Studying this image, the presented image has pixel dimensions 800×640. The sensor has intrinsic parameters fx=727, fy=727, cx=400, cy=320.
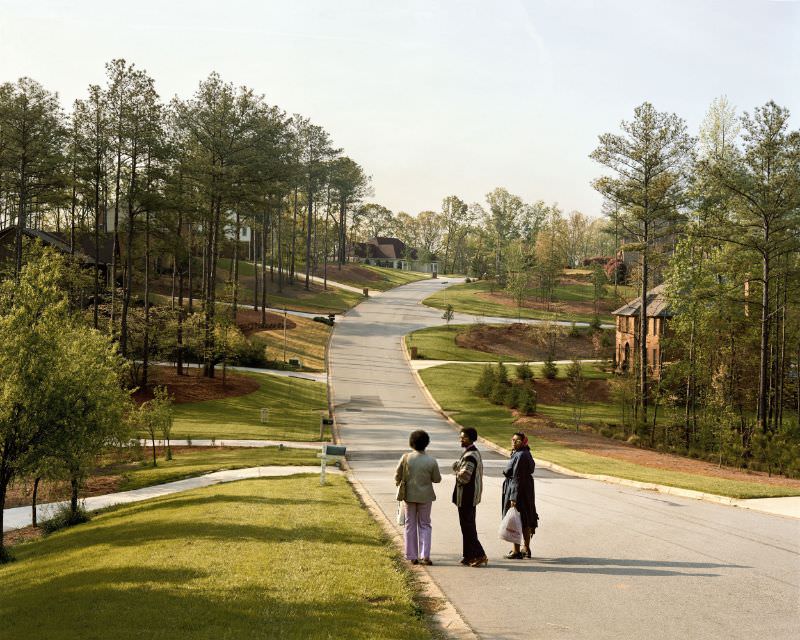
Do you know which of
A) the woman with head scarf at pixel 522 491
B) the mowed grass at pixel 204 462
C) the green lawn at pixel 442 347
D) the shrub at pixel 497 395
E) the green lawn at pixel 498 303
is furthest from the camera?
the green lawn at pixel 498 303

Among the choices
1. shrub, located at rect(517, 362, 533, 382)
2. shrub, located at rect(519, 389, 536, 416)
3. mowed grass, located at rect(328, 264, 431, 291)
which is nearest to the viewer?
shrub, located at rect(519, 389, 536, 416)

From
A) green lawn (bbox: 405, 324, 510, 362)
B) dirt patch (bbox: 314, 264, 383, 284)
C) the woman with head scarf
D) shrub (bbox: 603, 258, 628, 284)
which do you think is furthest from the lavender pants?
dirt patch (bbox: 314, 264, 383, 284)

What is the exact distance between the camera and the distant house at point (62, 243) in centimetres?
5706

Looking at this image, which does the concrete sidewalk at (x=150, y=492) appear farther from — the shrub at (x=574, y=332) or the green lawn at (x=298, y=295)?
the shrub at (x=574, y=332)

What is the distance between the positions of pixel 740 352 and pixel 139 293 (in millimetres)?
46950

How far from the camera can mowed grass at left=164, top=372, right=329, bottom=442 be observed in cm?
3244

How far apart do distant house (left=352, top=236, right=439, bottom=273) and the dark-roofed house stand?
283 ft

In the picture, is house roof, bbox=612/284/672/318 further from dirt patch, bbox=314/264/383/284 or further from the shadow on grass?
dirt patch, bbox=314/264/383/284

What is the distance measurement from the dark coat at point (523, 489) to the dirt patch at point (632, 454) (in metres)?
13.0

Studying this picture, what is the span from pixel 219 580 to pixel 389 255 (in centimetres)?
14376

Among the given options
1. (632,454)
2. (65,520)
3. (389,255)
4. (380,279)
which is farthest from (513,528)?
(389,255)

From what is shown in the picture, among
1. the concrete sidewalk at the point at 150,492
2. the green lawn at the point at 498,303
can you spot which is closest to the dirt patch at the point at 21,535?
the concrete sidewalk at the point at 150,492

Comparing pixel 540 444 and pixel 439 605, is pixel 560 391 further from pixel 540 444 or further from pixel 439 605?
pixel 439 605

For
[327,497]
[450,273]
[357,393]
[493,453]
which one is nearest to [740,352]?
[493,453]
